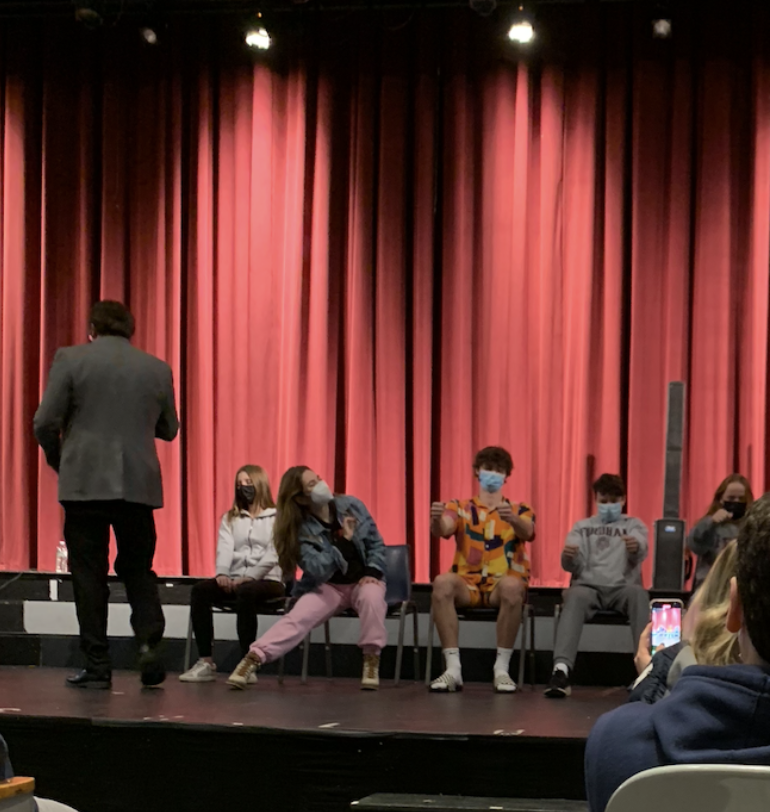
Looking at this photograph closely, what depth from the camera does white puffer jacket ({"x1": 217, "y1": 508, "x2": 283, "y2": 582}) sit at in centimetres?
548

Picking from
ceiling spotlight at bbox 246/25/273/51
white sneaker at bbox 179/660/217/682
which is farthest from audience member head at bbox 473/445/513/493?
ceiling spotlight at bbox 246/25/273/51

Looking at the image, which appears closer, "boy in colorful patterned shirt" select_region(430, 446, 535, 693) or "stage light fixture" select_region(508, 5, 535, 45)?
"boy in colorful patterned shirt" select_region(430, 446, 535, 693)

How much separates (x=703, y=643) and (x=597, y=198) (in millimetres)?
5157

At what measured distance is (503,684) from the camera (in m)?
5.04

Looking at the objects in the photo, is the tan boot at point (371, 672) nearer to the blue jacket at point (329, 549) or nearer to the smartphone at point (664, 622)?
the blue jacket at point (329, 549)

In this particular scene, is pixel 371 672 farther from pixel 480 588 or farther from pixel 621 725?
pixel 621 725

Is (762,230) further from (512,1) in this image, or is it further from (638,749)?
(638,749)

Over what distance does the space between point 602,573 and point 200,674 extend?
174 centimetres

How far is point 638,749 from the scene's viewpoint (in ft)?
4.59

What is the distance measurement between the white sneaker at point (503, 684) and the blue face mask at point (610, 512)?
85 cm

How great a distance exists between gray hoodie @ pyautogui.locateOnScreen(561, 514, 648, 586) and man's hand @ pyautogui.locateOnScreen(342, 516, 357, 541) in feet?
3.01

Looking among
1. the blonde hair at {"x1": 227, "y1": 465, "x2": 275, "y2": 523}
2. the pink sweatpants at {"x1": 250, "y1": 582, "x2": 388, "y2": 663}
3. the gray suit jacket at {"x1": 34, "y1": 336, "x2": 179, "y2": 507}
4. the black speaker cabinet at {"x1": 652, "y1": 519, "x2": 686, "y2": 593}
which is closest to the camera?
the gray suit jacket at {"x1": 34, "y1": 336, "x2": 179, "y2": 507}

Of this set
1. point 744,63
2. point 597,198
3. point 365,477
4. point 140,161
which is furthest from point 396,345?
point 744,63

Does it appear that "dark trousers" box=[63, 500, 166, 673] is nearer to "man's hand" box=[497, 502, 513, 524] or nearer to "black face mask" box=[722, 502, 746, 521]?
"man's hand" box=[497, 502, 513, 524]
